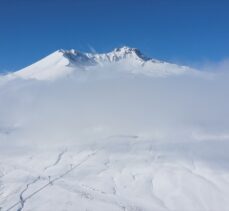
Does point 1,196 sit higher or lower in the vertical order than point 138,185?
lower

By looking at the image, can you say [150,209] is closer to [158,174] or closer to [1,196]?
[158,174]

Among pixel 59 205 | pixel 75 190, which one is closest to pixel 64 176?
pixel 75 190

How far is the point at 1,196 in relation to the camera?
176 m

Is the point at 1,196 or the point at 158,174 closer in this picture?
the point at 1,196

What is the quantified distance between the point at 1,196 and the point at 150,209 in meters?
55.0

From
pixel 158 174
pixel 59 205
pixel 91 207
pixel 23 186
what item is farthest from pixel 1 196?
pixel 158 174

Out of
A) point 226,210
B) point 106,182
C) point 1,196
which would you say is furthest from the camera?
point 106,182

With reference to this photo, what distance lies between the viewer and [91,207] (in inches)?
6471

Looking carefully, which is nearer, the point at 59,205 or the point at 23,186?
the point at 59,205

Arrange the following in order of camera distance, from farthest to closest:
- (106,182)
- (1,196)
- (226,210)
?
(106,182) → (1,196) → (226,210)

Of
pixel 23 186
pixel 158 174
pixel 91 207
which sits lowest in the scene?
pixel 91 207

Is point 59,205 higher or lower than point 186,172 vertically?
lower

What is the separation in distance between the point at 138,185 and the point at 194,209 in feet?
93.9

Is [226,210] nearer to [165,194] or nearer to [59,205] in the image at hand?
[165,194]
